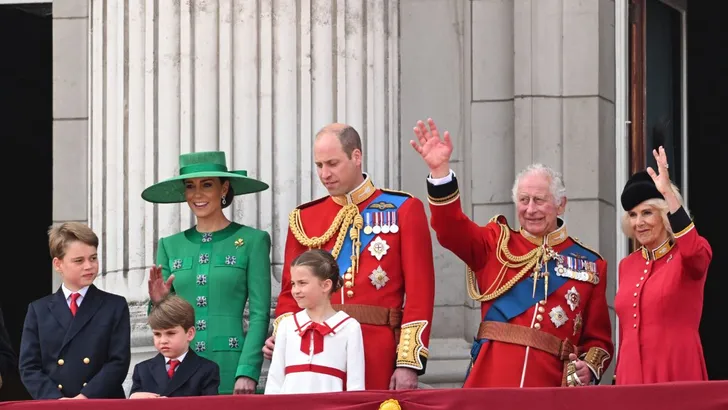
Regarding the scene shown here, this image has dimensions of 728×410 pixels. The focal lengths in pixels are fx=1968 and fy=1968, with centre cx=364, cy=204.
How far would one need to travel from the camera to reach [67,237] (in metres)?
8.66

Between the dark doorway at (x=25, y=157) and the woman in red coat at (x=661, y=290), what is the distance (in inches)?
205

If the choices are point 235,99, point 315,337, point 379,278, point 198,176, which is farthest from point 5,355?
point 235,99

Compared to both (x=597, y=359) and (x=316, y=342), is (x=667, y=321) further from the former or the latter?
(x=316, y=342)

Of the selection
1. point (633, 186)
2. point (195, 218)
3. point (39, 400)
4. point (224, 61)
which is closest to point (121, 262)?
point (195, 218)

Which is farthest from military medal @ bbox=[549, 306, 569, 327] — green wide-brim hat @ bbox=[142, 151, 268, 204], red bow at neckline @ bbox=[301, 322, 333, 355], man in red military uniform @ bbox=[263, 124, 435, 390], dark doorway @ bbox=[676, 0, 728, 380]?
dark doorway @ bbox=[676, 0, 728, 380]

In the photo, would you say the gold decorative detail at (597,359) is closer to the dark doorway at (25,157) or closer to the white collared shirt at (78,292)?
the white collared shirt at (78,292)

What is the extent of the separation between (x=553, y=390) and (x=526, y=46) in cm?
294

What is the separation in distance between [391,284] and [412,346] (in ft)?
1.17

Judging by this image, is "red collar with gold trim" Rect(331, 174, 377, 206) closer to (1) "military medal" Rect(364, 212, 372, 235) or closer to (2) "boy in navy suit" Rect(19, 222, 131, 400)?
(1) "military medal" Rect(364, 212, 372, 235)

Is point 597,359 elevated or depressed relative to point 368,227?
depressed

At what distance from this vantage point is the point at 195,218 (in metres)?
9.61

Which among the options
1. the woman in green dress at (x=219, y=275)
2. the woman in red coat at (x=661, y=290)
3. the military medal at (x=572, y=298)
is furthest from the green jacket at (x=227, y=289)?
the woman in red coat at (x=661, y=290)

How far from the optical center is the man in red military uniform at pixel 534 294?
27.6 feet

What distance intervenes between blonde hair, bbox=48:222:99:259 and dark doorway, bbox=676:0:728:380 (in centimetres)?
457
